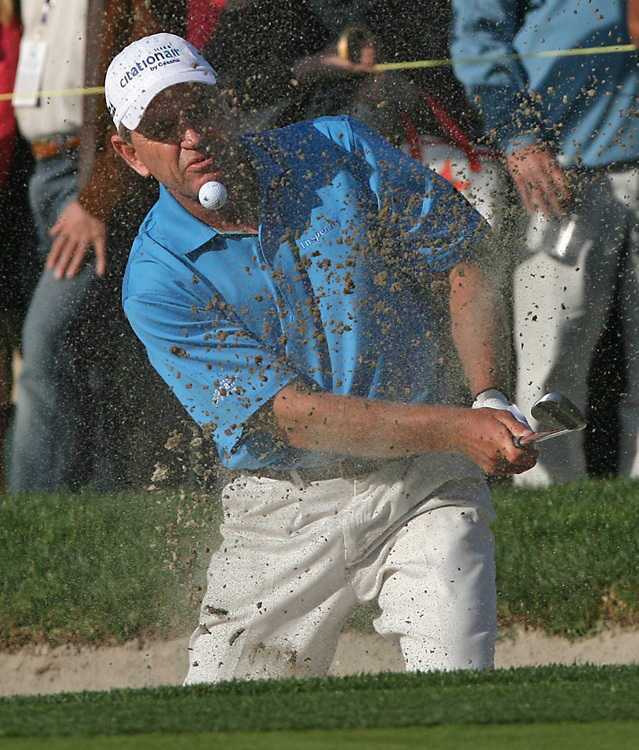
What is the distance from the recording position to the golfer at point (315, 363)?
416 cm

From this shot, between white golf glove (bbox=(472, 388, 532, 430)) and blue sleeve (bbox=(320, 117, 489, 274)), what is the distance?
1.26 ft

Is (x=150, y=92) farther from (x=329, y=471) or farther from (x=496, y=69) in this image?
(x=496, y=69)

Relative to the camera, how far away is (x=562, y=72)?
582cm

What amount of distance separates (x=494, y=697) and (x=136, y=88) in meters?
1.97

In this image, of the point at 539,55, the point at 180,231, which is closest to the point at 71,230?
the point at 539,55

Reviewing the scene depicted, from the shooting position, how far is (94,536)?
6102mm

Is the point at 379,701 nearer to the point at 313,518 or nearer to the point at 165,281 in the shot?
the point at 313,518

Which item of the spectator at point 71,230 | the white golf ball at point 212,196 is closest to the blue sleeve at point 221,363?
the white golf ball at point 212,196

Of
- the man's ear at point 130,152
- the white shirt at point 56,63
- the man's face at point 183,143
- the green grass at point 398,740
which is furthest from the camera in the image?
the white shirt at point 56,63

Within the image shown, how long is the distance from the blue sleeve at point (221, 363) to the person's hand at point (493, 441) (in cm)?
49

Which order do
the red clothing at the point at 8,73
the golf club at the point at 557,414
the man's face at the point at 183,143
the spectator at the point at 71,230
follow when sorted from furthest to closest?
the red clothing at the point at 8,73 → the spectator at the point at 71,230 → the man's face at the point at 183,143 → the golf club at the point at 557,414

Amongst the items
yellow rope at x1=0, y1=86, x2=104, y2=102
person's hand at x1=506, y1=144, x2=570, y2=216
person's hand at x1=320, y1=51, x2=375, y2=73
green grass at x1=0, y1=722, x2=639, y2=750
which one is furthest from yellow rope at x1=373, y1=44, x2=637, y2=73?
green grass at x1=0, y1=722, x2=639, y2=750

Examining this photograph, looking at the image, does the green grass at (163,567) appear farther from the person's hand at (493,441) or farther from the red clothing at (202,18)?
the red clothing at (202,18)

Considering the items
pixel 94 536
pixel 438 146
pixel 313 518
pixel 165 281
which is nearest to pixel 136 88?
pixel 165 281
